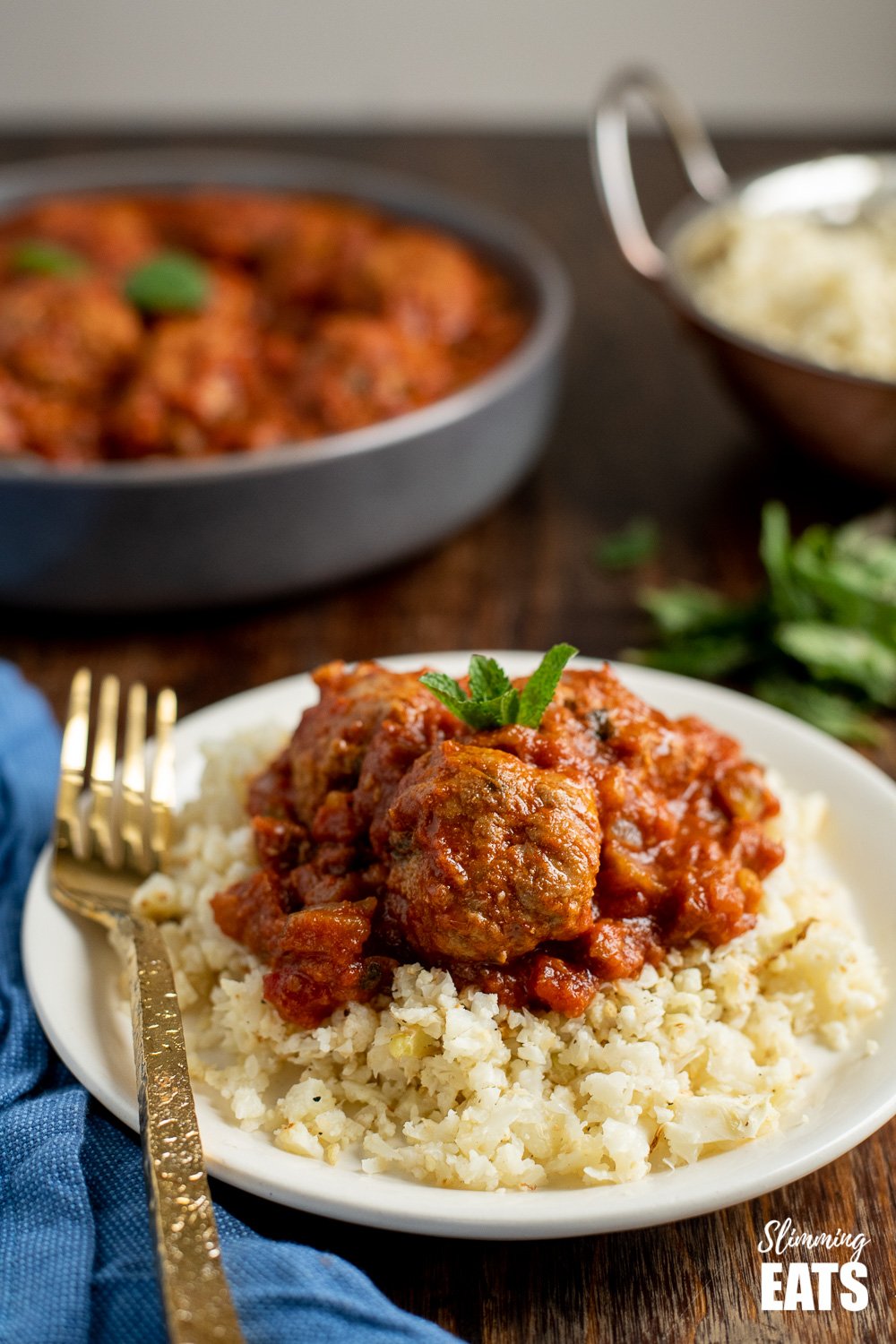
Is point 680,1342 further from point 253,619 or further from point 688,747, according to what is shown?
point 253,619

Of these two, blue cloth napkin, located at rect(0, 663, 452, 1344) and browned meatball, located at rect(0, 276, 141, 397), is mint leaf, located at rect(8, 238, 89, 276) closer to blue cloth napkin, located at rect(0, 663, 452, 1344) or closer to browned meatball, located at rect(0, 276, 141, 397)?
browned meatball, located at rect(0, 276, 141, 397)

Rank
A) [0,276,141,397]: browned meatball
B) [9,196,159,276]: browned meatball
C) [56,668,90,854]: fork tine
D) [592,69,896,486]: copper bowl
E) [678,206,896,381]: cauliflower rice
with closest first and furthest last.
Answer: [56,668,90,854]: fork tine
[592,69,896,486]: copper bowl
[0,276,141,397]: browned meatball
[678,206,896,381]: cauliflower rice
[9,196,159,276]: browned meatball

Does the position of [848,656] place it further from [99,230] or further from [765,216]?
[99,230]

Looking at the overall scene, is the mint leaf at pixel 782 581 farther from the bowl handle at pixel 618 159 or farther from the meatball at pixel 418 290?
the meatball at pixel 418 290

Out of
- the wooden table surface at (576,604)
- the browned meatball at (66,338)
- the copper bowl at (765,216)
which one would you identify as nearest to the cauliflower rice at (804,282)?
the copper bowl at (765,216)

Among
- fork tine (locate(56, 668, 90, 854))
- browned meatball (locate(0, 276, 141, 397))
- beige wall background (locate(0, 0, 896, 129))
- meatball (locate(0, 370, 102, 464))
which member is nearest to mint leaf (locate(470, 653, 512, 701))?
fork tine (locate(56, 668, 90, 854))
